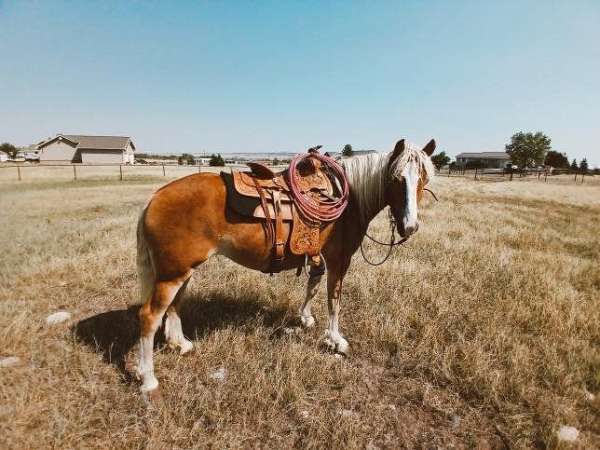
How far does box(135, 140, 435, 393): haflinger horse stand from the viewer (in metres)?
2.78

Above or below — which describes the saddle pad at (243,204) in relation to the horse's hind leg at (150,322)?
above

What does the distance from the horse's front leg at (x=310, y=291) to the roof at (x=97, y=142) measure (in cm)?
6083

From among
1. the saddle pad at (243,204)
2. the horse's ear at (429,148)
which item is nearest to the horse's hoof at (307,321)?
the saddle pad at (243,204)

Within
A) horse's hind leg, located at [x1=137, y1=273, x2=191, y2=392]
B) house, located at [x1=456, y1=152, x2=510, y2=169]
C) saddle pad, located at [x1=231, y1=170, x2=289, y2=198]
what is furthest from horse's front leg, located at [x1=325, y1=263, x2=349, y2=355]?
house, located at [x1=456, y1=152, x2=510, y2=169]

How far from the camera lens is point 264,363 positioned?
3.14m

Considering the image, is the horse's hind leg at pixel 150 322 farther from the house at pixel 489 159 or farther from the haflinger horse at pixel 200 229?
the house at pixel 489 159

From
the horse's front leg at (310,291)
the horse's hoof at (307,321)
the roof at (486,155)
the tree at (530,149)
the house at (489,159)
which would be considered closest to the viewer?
the horse's front leg at (310,291)

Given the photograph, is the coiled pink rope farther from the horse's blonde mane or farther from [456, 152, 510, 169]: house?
[456, 152, 510, 169]: house

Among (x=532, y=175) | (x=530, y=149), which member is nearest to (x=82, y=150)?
(x=532, y=175)

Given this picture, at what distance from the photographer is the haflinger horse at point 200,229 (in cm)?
278

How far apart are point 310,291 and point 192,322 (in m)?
1.56

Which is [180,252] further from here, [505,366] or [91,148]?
[91,148]

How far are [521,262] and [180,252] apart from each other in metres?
6.30

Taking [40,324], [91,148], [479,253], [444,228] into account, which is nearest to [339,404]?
[40,324]
